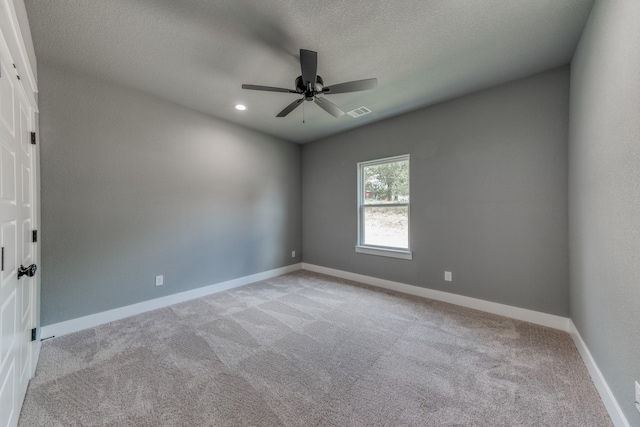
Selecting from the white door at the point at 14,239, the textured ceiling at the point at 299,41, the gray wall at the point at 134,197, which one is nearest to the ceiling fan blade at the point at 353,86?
the textured ceiling at the point at 299,41

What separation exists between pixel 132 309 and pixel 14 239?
179cm

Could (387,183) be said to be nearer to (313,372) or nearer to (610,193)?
(610,193)

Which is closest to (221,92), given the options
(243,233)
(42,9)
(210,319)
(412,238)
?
(42,9)

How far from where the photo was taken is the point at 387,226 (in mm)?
3973

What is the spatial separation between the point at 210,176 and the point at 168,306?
6.11 feet

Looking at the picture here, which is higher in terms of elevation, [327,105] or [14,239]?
[327,105]

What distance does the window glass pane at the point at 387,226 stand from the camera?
12.3 ft

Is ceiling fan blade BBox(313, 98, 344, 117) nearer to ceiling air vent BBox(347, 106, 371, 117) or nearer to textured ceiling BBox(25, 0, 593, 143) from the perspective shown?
textured ceiling BBox(25, 0, 593, 143)

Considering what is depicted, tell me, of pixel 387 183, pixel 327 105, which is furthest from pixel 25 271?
pixel 387 183

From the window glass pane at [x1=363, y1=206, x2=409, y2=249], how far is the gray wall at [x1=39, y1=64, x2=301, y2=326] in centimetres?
195

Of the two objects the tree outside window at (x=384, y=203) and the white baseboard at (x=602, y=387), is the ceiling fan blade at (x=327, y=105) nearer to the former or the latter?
the tree outside window at (x=384, y=203)

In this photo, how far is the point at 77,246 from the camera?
2.55 metres

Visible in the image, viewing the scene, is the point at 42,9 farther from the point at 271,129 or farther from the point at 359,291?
the point at 359,291

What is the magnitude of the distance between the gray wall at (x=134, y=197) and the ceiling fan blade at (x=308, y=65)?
6.98 ft
